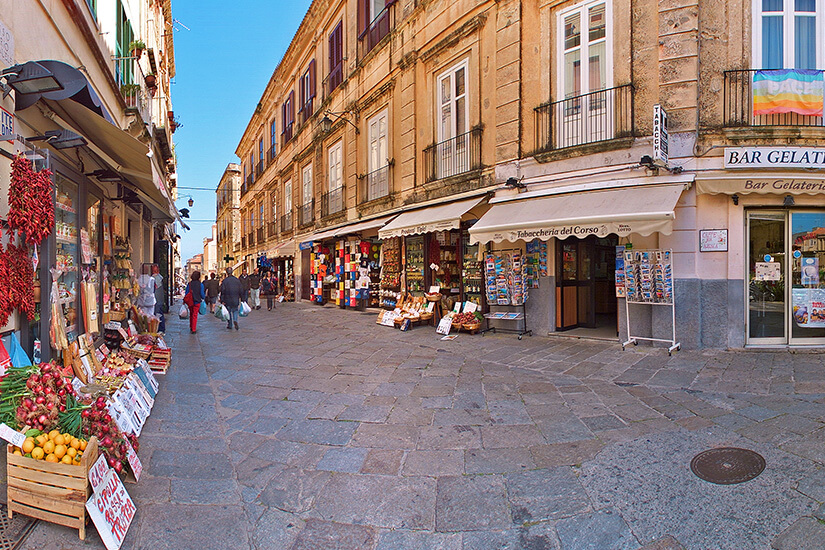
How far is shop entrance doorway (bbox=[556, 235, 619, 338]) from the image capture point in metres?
9.51

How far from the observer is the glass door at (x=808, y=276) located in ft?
24.3

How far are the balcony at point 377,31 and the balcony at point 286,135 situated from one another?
363 inches

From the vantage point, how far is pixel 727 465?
341cm

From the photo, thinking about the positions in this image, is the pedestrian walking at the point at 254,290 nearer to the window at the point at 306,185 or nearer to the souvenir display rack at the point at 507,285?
the window at the point at 306,185

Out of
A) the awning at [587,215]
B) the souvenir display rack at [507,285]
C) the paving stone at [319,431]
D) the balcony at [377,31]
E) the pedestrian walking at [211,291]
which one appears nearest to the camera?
the paving stone at [319,431]

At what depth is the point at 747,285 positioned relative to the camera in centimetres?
749

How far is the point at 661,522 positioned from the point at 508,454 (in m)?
1.22

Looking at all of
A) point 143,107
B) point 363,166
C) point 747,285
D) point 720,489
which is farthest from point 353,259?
point 720,489

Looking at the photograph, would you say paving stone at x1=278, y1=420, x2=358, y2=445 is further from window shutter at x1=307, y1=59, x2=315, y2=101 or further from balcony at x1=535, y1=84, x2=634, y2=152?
window shutter at x1=307, y1=59, x2=315, y2=101

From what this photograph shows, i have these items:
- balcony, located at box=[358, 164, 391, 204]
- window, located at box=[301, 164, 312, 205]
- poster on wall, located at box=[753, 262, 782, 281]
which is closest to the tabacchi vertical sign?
poster on wall, located at box=[753, 262, 782, 281]


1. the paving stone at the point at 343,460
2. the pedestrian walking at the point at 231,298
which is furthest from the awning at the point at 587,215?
the pedestrian walking at the point at 231,298

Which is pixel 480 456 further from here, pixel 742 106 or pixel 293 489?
pixel 742 106

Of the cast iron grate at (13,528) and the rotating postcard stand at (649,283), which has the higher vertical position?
the rotating postcard stand at (649,283)

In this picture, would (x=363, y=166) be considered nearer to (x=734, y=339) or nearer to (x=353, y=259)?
(x=353, y=259)
